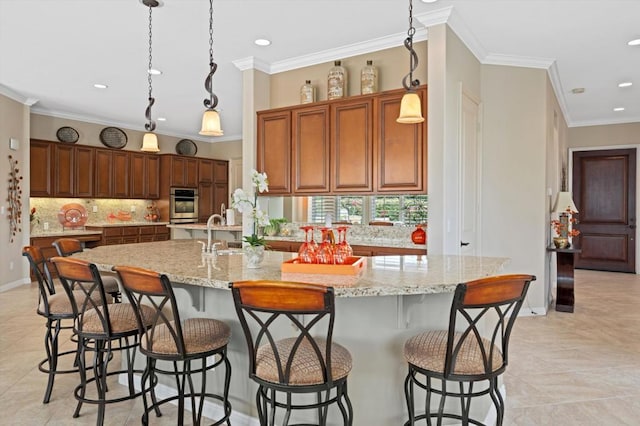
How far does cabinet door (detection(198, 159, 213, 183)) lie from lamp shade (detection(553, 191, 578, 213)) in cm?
701

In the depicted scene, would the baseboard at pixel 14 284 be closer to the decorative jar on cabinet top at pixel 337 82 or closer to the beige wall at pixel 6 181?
the beige wall at pixel 6 181

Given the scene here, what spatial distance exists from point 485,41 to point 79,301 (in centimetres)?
430

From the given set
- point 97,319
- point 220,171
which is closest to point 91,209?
point 220,171

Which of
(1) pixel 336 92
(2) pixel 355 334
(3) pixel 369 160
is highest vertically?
(1) pixel 336 92

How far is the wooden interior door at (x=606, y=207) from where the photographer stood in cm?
793

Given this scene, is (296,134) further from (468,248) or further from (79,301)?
(79,301)

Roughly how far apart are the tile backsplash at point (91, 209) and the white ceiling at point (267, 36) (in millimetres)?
2048

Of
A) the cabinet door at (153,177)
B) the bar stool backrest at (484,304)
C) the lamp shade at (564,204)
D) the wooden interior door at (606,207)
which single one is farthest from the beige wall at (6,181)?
the wooden interior door at (606,207)

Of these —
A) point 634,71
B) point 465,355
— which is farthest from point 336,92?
point 634,71

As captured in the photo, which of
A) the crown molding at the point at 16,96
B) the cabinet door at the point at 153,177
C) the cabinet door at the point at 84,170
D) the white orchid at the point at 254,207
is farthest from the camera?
the cabinet door at the point at 153,177

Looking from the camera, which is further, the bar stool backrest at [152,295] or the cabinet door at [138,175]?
the cabinet door at [138,175]

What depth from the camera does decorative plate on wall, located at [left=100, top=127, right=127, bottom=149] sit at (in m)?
8.15

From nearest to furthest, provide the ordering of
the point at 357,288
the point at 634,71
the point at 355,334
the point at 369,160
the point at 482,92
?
the point at 357,288
the point at 355,334
the point at 369,160
the point at 482,92
the point at 634,71

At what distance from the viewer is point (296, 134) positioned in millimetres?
4660
